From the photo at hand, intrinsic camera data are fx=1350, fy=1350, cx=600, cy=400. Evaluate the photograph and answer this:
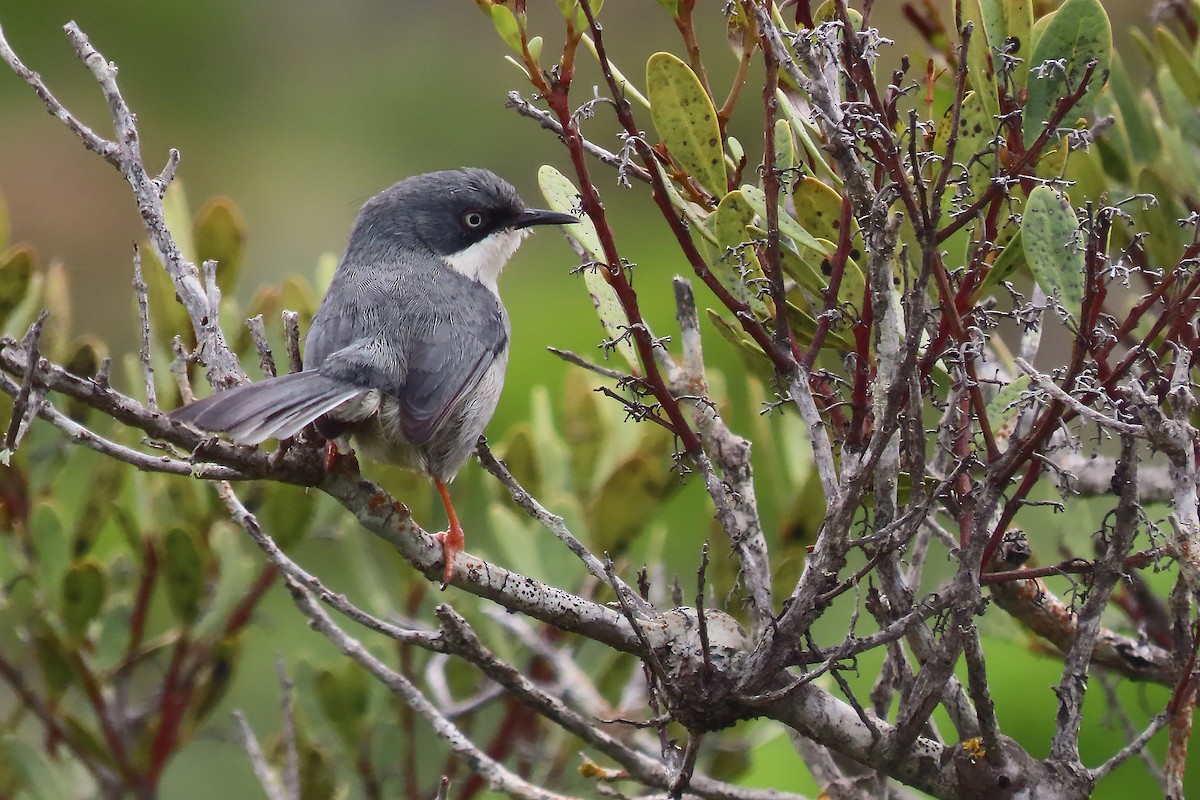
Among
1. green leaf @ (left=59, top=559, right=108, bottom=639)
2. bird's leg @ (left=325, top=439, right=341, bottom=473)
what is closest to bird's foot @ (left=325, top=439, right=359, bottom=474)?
bird's leg @ (left=325, top=439, right=341, bottom=473)

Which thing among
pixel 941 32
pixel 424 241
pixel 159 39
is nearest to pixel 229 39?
pixel 159 39

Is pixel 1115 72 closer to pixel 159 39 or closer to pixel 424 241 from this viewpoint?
pixel 424 241

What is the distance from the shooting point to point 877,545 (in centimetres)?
215

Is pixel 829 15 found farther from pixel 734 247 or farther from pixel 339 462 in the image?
pixel 339 462

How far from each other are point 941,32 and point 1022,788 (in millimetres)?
1942

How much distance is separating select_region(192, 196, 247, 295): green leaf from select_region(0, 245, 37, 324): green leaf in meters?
0.49

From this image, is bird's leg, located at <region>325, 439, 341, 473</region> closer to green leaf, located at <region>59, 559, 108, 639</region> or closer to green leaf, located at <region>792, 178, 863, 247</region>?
green leaf, located at <region>792, 178, 863, 247</region>

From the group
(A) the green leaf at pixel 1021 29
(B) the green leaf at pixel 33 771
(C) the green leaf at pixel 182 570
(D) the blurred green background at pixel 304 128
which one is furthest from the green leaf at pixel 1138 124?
(D) the blurred green background at pixel 304 128

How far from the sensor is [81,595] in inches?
144

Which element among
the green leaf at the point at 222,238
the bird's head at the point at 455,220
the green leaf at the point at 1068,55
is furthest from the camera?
the bird's head at the point at 455,220

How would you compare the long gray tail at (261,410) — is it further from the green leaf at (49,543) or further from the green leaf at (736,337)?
the green leaf at (49,543)

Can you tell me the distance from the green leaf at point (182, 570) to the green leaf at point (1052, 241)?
239 cm

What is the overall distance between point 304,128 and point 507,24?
39.2ft

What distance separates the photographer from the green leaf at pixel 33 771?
3766mm
